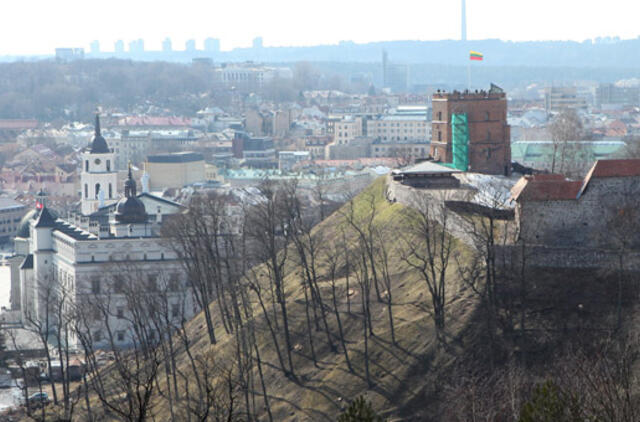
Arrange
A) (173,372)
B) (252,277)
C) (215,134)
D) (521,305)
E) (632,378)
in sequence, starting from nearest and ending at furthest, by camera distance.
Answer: (632,378)
(521,305)
(173,372)
(252,277)
(215,134)

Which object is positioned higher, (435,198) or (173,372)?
(435,198)

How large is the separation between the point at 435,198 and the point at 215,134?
405ft

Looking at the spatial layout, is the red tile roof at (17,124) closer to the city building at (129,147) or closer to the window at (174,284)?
the city building at (129,147)

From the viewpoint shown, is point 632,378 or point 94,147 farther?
point 94,147

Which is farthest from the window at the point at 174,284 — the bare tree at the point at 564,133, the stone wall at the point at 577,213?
the stone wall at the point at 577,213

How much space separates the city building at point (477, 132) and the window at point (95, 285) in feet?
52.9

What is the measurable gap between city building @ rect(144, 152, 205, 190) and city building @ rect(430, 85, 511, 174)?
6098 cm

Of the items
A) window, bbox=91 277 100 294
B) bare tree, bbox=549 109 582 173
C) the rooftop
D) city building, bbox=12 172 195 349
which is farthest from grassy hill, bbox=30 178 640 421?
bare tree, bbox=549 109 582 173

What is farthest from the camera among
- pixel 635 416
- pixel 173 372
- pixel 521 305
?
pixel 173 372

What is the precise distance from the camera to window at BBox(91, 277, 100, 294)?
2680 inches

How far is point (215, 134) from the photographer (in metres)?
173

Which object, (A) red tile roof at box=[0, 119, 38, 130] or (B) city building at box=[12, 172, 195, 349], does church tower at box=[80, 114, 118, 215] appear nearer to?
(B) city building at box=[12, 172, 195, 349]

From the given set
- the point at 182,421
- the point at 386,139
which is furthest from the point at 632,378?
the point at 386,139

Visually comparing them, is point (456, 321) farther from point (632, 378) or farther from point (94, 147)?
point (94, 147)
